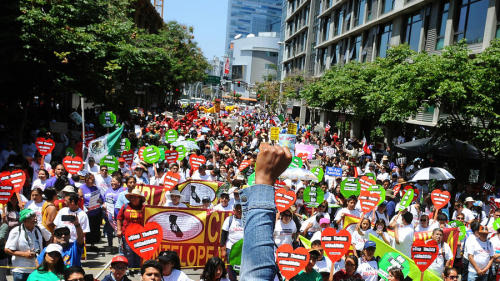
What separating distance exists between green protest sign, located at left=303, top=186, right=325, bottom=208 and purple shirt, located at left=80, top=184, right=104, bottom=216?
168 inches

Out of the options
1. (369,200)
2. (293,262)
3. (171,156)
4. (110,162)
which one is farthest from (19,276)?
(171,156)

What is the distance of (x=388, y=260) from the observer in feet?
19.0

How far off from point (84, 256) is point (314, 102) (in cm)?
2467

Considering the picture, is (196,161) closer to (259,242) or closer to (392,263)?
(392,263)

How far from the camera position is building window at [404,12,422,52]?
2377 cm

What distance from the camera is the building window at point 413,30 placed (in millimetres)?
23766

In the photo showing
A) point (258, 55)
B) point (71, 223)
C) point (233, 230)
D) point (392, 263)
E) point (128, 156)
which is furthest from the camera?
point (258, 55)

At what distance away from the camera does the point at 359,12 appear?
34.2m

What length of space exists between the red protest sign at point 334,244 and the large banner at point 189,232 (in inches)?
71.6

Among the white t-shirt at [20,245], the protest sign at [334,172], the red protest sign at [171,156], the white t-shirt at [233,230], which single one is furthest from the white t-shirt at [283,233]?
the red protest sign at [171,156]

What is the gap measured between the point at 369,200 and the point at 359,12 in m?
29.3

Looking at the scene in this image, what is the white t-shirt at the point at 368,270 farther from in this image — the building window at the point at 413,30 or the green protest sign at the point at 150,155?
the building window at the point at 413,30

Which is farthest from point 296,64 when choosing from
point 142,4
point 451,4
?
point 451,4

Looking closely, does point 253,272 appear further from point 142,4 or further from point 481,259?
point 142,4
